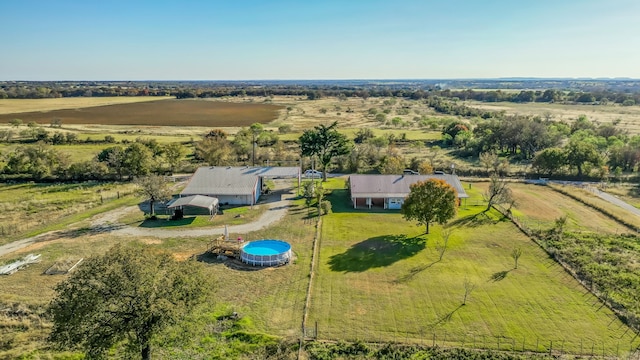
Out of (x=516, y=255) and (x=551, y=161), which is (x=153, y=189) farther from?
(x=551, y=161)

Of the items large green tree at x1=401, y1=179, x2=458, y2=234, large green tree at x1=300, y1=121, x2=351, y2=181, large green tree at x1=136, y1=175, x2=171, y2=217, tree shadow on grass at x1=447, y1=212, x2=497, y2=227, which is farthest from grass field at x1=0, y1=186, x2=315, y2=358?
large green tree at x1=300, y1=121, x2=351, y2=181

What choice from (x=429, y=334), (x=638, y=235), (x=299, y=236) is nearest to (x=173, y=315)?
(x=429, y=334)

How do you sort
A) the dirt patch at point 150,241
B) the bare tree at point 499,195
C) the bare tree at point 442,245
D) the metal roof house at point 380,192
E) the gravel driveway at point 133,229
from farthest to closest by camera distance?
1. the metal roof house at point 380,192
2. the bare tree at point 499,195
3. the gravel driveway at point 133,229
4. the dirt patch at point 150,241
5. the bare tree at point 442,245

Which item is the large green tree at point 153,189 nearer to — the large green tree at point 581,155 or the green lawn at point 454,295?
the green lawn at point 454,295

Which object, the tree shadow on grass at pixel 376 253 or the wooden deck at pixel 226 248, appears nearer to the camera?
the tree shadow on grass at pixel 376 253

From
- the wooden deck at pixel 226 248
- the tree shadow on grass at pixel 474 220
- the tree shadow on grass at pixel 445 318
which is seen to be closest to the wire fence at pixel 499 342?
the tree shadow on grass at pixel 445 318

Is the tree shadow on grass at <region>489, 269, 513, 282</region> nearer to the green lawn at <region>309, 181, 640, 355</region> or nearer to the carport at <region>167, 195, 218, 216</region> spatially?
the green lawn at <region>309, 181, 640, 355</region>
